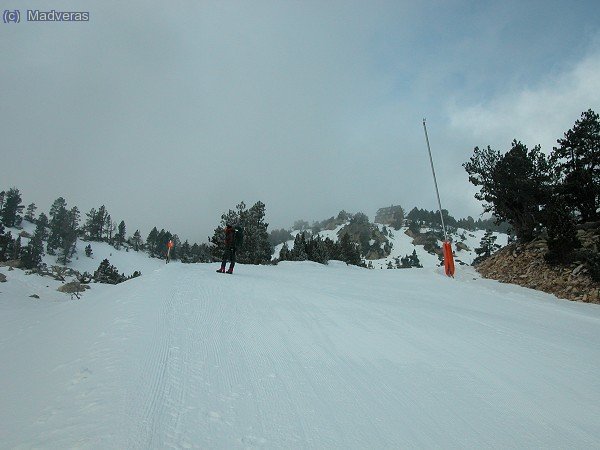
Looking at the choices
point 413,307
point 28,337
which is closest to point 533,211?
point 413,307

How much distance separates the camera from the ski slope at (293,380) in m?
2.68

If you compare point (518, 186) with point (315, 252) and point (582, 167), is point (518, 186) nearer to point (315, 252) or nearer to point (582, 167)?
point (582, 167)

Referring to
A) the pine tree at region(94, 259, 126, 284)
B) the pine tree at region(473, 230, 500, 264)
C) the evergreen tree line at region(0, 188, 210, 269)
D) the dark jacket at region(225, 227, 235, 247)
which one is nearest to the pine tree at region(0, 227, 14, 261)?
the evergreen tree line at region(0, 188, 210, 269)

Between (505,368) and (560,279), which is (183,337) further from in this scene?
(560,279)

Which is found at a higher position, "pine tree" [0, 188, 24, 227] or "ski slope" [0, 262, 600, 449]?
"pine tree" [0, 188, 24, 227]

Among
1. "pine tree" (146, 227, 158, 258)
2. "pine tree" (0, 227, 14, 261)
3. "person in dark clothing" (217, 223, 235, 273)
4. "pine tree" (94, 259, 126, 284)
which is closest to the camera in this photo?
"person in dark clothing" (217, 223, 235, 273)

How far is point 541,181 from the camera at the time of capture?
17.2 metres

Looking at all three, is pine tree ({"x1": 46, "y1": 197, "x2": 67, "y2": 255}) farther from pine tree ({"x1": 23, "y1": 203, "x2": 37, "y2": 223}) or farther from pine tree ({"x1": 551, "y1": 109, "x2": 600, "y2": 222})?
pine tree ({"x1": 551, "y1": 109, "x2": 600, "y2": 222})

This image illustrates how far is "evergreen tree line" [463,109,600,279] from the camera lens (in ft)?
53.8

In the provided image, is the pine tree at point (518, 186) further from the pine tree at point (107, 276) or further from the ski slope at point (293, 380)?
the pine tree at point (107, 276)

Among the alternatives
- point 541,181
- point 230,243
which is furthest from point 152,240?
point 541,181

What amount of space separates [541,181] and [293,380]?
1953 centimetres

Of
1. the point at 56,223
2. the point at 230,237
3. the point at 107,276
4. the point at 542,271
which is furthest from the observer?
the point at 56,223

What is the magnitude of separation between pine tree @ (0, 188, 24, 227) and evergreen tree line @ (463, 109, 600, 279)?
493 ft
